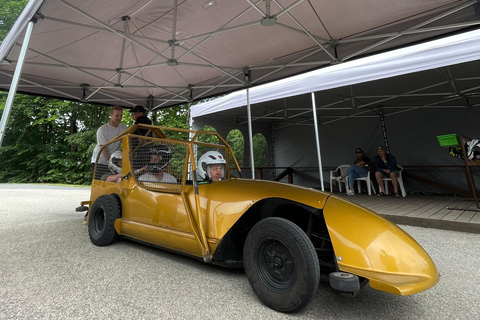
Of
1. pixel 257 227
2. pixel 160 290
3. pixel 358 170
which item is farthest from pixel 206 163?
pixel 358 170

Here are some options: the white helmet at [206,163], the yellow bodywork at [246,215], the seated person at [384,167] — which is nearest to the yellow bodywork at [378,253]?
the yellow bodywork at [246,215]

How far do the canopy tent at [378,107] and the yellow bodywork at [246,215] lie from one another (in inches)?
134

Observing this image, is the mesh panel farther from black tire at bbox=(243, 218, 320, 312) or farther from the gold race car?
black tire at bbox=(243, 218, 320, 312)

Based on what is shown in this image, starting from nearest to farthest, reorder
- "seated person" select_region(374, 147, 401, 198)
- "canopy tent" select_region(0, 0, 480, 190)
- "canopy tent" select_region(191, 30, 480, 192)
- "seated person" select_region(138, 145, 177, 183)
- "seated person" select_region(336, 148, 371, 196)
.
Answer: "seated person" select_region(138, 145, 177, 183) → "canopy tent" select_region(0, 0, 480, 190) → "canopy tent" select_region(191, 30, 480, 192) → "seated person" select_region(374, 147, 401, 198) → "seated person" select_region(336, 148, 371, 196)

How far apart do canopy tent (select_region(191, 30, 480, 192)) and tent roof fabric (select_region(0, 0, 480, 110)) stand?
510 mm

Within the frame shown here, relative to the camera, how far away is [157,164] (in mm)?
2543

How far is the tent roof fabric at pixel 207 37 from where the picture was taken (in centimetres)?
289

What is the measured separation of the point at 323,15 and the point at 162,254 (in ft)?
11.9

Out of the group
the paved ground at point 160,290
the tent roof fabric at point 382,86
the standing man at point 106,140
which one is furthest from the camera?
the tent roof fabric at point 382,86

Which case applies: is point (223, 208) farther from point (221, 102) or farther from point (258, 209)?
point (221, 102)

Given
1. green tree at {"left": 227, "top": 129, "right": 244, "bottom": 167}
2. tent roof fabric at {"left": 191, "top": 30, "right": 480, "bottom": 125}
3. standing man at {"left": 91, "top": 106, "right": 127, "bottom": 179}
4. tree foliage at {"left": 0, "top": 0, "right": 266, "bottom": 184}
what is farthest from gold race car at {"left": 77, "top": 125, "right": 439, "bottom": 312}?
tree foliage at {"left": 0, "top": 0, "right": 266, "bottom": 184}

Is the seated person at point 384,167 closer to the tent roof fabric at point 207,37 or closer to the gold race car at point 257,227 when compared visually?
the tent roof fabric at point 207,37

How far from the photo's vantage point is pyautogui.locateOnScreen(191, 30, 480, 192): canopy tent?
3939mm

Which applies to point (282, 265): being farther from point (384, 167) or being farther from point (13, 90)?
point (384, 167)
